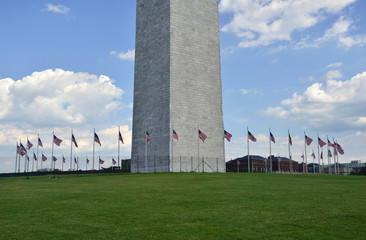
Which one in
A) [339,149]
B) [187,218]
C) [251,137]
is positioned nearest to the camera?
[187,218]

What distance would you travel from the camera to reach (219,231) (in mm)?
11125

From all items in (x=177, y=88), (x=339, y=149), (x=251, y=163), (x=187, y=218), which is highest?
(x=177, y=88)

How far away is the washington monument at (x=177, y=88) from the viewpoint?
190 ft

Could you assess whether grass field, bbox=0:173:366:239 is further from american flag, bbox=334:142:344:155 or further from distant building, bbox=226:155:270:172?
distant building, bbox=226:155:270:172

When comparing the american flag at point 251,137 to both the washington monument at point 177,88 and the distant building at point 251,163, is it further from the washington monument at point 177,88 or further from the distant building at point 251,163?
the distant building at point 251,163

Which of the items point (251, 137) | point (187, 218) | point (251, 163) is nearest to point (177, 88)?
point (251, 137)

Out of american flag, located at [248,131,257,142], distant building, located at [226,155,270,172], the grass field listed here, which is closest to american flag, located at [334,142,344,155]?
american flag, located at [248,131,257,142]

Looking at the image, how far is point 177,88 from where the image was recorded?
5853cm

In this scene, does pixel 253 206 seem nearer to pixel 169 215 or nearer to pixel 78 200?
pixel 169 215

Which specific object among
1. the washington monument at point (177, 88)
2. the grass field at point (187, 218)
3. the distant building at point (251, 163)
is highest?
the washington monument at point (177, 88)

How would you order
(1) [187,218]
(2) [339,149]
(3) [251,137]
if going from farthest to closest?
(2) [339,149] → (3) [251,137] → (1) [187,218]

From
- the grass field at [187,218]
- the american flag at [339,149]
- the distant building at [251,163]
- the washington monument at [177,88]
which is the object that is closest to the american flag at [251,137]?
the washington monument at [177,88]

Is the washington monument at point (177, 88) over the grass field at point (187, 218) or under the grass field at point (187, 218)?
over

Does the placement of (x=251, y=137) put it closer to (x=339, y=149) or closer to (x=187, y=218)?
(x=339, y=149)
